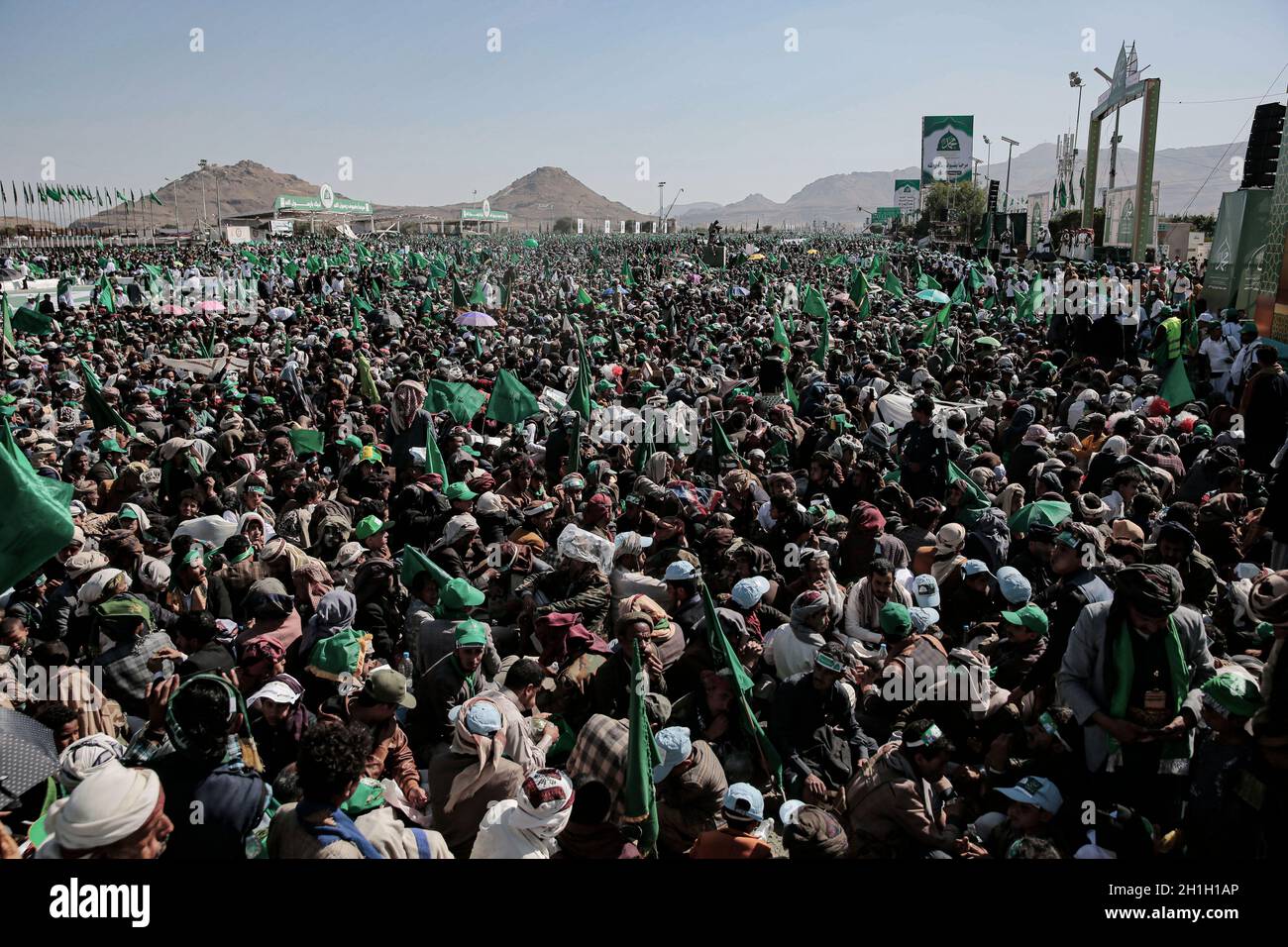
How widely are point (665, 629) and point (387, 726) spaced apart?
1.39 m

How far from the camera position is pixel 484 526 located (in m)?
6.43

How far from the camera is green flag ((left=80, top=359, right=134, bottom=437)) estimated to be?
→ 30.5 feet

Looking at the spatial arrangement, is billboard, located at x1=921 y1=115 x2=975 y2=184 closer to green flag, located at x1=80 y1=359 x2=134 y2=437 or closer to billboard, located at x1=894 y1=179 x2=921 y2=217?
billboard, located at x1=894 y1=179 x2=921 y2=217

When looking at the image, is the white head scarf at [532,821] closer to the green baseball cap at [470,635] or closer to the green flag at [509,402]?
the green baseball cap at [470,635]

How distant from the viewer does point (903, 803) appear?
3.29 m

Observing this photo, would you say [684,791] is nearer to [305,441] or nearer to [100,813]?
[100,813]

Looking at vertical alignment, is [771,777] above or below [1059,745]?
below

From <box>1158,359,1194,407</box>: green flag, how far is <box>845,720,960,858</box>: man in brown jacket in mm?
7147

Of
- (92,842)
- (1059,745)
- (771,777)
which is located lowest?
(771,777)

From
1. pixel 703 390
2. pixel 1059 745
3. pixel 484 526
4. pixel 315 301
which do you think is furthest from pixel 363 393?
pixel 315 301

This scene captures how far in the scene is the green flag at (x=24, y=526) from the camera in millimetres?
3389

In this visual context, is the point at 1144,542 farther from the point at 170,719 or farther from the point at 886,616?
the point at 170,719

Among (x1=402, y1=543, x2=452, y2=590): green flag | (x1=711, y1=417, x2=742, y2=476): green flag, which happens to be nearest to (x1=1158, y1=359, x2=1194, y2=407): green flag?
(x1=711, y1=417, x2=742, y2=476): green flag
